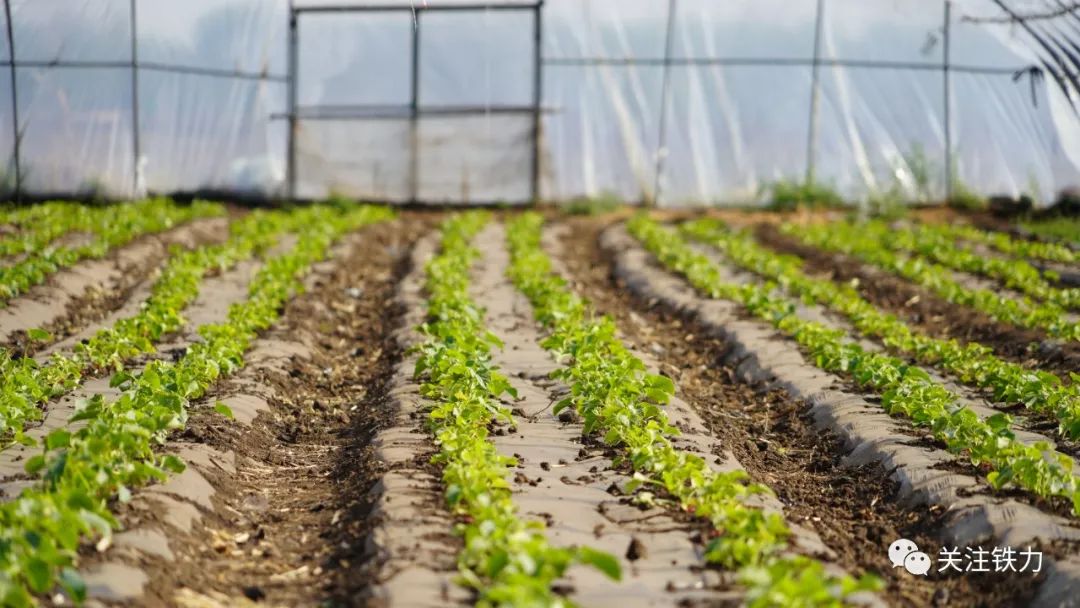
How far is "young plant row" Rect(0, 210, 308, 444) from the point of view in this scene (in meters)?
6.29

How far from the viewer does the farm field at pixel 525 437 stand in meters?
4.61

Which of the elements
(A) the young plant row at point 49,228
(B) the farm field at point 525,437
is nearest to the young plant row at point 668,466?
(B) the farm field at point 525,437

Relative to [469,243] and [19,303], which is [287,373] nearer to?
[19,303]

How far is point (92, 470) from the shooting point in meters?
4.91

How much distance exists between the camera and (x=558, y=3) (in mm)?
21062

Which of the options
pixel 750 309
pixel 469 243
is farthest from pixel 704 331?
pixel 469 243

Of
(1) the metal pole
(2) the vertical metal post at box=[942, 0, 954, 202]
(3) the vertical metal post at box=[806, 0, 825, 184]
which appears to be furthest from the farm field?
(2) the vertical metal post at box=[942, 0, 954, 202]

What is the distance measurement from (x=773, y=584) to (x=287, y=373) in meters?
5.13

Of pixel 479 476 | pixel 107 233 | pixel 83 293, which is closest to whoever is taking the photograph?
pixel 479 476

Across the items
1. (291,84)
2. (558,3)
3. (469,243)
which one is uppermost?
(558,3)

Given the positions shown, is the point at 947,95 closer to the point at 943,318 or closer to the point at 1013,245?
the point at 1013,245

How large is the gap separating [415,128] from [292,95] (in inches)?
83.7

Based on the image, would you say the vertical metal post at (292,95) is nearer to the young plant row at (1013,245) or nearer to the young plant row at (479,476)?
the young plant row at (1013,245)

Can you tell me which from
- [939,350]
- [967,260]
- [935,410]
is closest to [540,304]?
[939,350]
